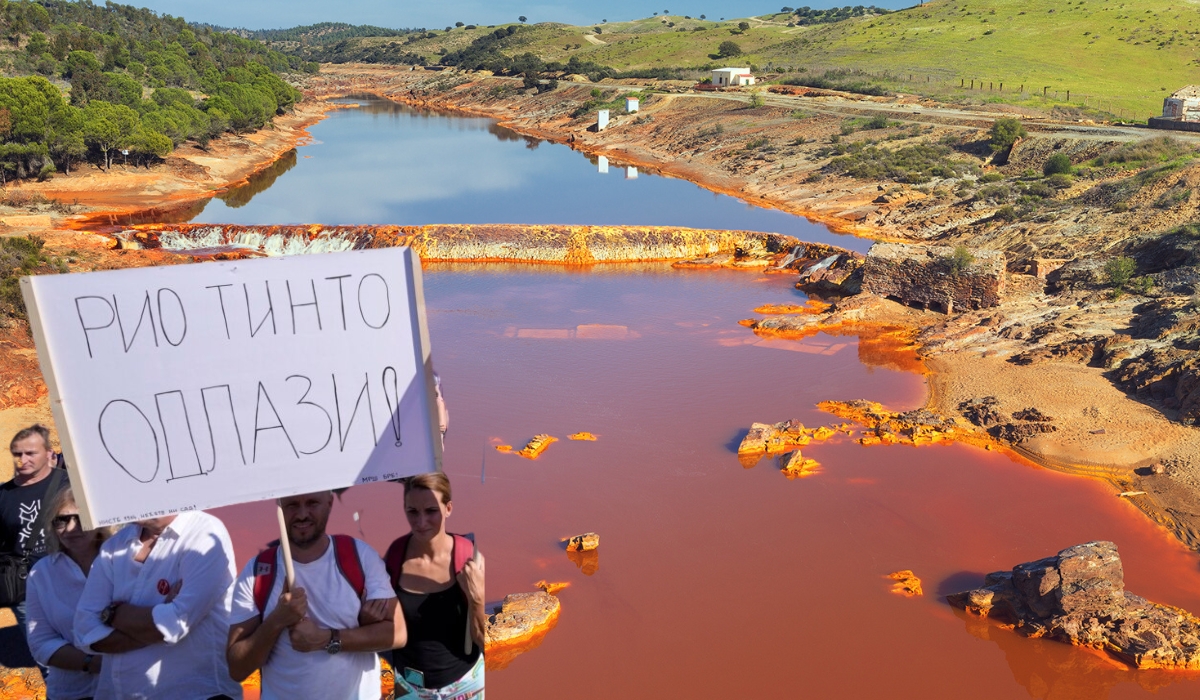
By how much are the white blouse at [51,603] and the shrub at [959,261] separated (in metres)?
17.8

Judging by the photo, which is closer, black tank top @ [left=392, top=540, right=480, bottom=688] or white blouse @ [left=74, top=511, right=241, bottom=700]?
white blouse @ [left=74, top=511, right=241, bottom=700]

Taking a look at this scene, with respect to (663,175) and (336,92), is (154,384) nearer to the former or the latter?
(663,175)

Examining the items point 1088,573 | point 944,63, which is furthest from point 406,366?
point 944,63

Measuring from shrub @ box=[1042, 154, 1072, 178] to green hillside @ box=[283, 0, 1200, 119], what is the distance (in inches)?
712

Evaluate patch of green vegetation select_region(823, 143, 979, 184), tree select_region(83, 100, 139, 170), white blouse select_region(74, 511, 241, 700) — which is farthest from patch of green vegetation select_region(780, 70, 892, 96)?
white blouse select_region(74, 511, 241, 700)

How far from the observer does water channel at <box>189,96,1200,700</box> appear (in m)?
7.52

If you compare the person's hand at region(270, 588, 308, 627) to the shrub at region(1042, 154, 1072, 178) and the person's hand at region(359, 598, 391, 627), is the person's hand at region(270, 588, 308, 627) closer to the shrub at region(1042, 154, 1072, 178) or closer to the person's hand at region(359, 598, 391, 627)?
the person's hand at region(359, 598, 391, 627)

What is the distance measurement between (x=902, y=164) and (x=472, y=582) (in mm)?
33199

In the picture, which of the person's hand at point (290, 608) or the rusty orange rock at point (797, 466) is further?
the rusty orange rock at point (797, 466)

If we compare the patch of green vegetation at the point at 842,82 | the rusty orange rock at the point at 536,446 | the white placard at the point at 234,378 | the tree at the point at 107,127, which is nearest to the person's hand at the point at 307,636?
the white placard at the point at 234,378

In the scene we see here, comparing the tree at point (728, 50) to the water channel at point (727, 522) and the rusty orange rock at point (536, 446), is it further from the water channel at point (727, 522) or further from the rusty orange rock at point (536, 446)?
the rusty orange rock at point (536, 446)

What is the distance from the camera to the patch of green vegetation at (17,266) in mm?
14734

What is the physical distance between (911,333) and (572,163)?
3016 centimetres

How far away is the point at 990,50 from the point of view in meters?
64.1
